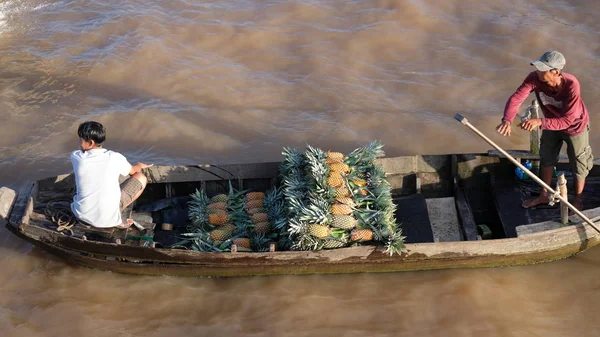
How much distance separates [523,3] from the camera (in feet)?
39.5

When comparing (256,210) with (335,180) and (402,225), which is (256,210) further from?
(402,225)

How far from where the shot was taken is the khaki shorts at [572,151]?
6.39 metres

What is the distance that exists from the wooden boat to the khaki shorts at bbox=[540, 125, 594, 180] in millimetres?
347

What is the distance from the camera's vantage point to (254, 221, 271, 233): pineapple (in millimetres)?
6551

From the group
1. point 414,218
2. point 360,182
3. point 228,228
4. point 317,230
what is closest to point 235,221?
point 228,228

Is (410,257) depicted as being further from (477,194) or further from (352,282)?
(477,194)

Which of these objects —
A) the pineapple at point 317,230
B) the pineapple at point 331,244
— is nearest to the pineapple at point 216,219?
the pineapple at point 317,230

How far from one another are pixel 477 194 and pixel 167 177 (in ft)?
11.1

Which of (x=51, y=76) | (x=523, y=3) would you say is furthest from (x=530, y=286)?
(x=51, y=76)

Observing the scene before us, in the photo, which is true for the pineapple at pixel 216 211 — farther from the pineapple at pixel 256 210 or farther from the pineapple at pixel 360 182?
the pineapple at pixel 360 182

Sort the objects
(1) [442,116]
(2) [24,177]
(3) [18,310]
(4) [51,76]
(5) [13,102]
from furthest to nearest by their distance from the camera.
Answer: (4) [51,76]
(5) [13,102]
(1) [442,116]
(2) [24,177]
(3) [18,310]

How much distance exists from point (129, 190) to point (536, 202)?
4.14 m

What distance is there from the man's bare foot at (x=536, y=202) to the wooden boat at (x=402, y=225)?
0.06 metres

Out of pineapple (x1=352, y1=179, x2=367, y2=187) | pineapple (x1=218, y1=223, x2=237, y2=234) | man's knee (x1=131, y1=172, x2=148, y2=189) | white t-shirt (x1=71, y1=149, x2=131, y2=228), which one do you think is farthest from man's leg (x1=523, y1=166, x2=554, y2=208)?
white t-shirt (x1=71, y1=149, x2=131, y2=228)
